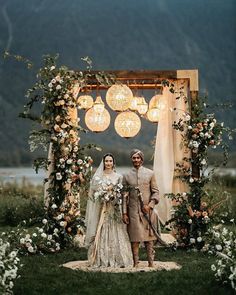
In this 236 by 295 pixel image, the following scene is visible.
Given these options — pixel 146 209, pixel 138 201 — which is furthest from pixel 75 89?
pixel 146 209

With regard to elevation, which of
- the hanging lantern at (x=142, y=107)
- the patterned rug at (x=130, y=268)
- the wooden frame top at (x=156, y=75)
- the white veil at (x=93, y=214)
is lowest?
the patterned rug at (x=130, y=268)

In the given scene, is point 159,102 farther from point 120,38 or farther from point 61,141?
point 120,38

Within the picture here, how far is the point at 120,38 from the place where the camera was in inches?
Answer: 1179

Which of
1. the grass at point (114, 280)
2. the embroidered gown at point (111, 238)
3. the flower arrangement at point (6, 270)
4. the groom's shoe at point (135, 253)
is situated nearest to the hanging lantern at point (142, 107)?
the grass at point (114, 280)

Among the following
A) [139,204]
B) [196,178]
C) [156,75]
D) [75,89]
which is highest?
[156,75]

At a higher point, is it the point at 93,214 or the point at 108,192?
the point at 108,192

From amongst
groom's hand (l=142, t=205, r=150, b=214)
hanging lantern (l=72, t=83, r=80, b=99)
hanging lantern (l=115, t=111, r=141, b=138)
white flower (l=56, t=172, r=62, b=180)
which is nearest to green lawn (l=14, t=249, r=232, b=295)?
groom's hand (l=142, t=205, r=150, b=214)

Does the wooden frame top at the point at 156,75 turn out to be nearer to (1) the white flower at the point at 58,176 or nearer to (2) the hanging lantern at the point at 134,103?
(2) the hanging lantern at the point at 134,103

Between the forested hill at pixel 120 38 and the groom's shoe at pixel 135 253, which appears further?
the forested hill at pixel 120 38

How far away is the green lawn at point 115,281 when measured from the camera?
6.52 m

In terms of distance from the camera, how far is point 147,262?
8.30 m

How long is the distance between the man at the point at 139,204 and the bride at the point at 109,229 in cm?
9

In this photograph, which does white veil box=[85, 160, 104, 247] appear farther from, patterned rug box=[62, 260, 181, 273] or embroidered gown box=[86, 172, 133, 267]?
patterned rug box=[62, 260, 181, 273]

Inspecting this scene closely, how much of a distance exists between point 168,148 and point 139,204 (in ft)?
9.00
